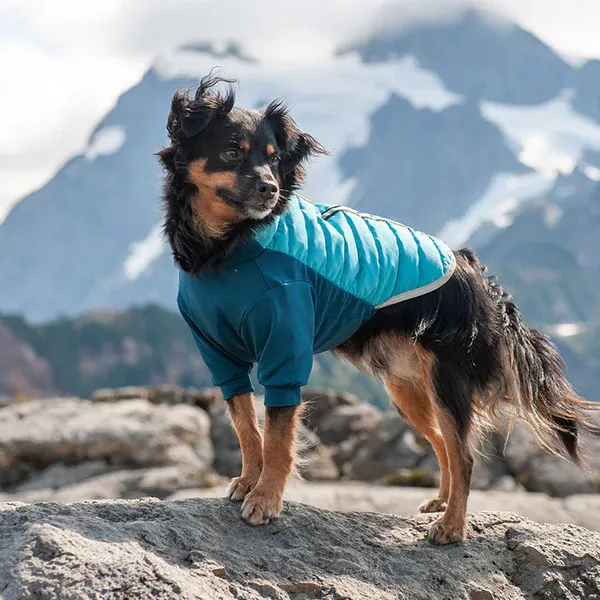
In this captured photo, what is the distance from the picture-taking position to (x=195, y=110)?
5.67 meters

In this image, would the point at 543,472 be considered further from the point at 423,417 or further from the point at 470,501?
the point at 423,417

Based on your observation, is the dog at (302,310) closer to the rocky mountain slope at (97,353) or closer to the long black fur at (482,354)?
the long black fur at (482,354)

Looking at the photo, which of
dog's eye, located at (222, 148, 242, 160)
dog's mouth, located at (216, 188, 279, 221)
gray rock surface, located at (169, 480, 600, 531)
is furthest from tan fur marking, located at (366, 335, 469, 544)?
gray rock surface, located at (169, 480, 600, 531)

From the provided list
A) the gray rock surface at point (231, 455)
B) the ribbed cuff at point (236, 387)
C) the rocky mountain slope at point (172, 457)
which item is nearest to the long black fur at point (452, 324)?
the ribbed cuff at point (236, 387)

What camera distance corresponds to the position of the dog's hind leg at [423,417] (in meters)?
6.68

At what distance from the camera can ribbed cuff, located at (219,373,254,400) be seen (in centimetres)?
589

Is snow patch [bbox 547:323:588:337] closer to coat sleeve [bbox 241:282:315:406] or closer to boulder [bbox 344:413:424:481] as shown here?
boulder [bbox 344:413:424:481]

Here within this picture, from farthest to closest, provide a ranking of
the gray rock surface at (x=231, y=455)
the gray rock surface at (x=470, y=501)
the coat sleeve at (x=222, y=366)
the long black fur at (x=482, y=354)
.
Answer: the gray rock surface at (x=231, y=455), the gray rock surface at (x=470, y=501), the long black fur at (x=482, y=354), the coat sleeve at (x=222, y=366)

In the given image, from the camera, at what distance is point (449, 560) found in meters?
5.75

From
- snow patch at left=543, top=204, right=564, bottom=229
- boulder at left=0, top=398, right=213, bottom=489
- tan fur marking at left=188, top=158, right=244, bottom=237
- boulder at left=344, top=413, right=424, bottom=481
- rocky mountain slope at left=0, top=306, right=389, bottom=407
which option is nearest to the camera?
tan fur marking at left=188, top=158, right=244, bottom=237

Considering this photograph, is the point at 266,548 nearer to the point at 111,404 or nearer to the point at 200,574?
the point at 200,574

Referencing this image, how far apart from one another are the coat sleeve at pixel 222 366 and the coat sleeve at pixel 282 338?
0.34m

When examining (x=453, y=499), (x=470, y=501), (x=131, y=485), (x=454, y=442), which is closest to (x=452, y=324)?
(x=454, y=442)

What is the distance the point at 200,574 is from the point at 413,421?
2570 millimetres
